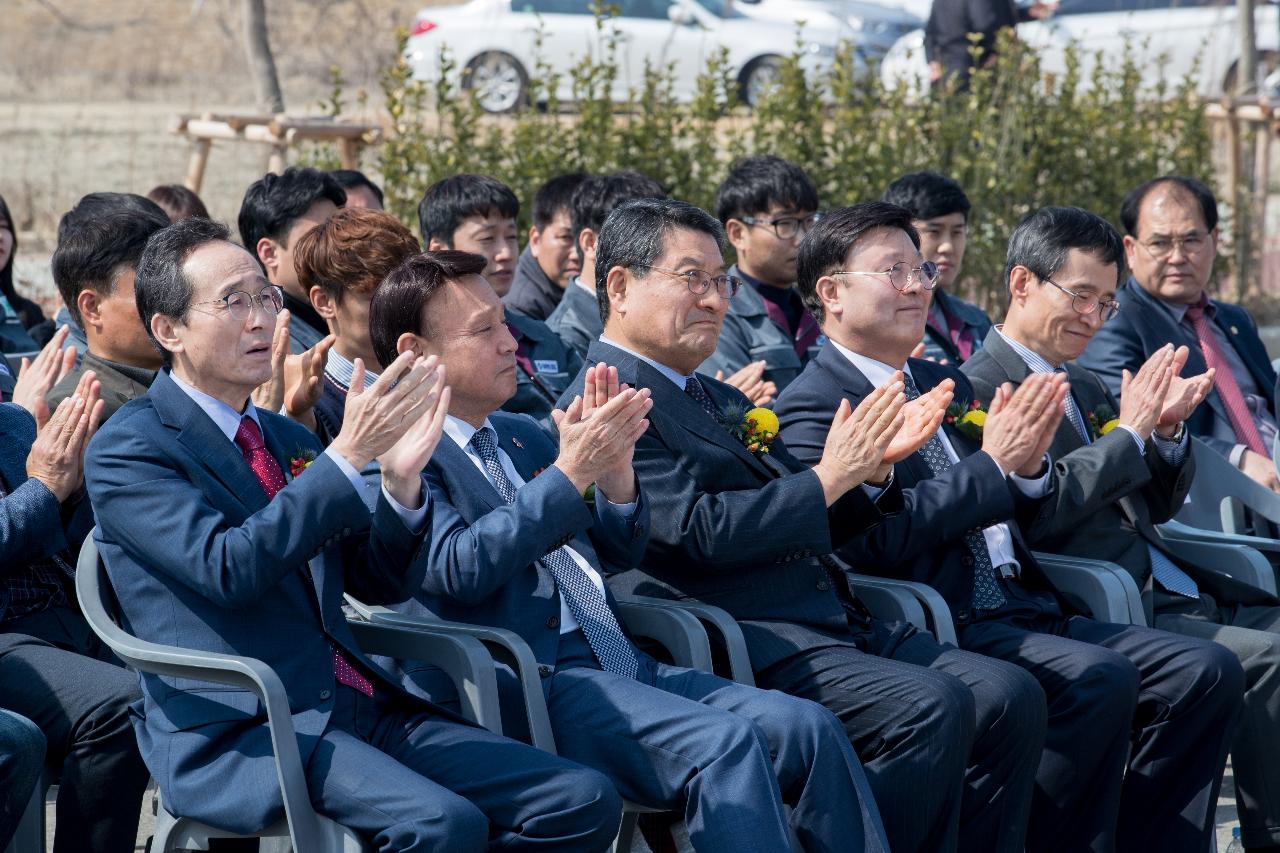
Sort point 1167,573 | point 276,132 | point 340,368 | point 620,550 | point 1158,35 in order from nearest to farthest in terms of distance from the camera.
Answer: point 620,550, point 340,368, point 1167,573, point 276,132, point 1158,35

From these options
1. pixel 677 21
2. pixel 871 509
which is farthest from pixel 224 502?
pixel 677 21

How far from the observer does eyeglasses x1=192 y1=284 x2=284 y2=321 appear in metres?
3.30

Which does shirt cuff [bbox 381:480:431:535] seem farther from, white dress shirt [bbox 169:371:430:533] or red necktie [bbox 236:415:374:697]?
red necktie [bbox 236:415:374:697]

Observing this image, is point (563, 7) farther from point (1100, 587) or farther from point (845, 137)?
point (1100, 587)

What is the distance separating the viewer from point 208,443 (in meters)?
3.21

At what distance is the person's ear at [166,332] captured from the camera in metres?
3.33

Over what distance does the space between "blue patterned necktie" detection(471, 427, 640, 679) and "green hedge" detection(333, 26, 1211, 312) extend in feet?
14.1

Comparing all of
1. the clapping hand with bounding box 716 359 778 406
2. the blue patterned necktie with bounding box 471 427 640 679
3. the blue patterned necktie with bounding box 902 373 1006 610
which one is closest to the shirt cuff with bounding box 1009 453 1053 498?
the blue patterned necktie with bounding box 902 373 1006 610

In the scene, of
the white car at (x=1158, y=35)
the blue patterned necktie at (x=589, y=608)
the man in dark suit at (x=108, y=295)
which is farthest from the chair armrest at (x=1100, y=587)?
the white car at (x=1158, y=35)

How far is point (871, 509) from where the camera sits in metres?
3.88

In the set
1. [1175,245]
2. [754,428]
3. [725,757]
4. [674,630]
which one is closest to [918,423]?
[754,428]

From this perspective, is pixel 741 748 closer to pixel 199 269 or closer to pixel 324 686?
pixel 324 686

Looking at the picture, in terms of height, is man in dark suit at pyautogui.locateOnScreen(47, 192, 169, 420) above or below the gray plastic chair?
above

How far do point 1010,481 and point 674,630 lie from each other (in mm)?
1159
